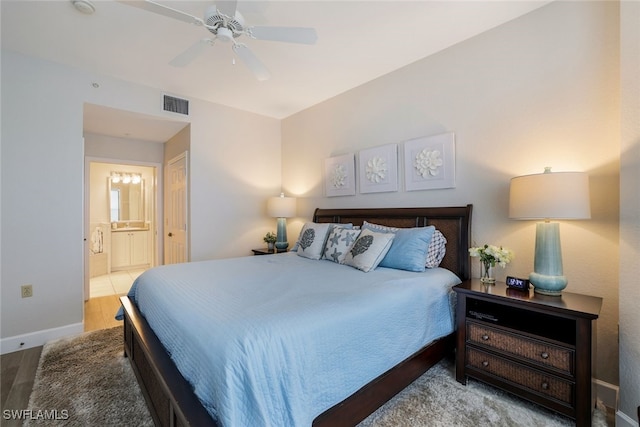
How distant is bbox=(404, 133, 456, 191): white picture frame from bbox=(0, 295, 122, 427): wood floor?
3.39 meters

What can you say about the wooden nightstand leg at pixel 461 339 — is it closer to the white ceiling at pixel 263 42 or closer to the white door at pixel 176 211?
the white ceiling at pixel 263 42

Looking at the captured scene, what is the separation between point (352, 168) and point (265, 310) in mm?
2444

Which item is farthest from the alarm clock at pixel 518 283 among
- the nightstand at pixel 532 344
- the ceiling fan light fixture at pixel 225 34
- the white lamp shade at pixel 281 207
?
the white lamp shade at pixel 281 207

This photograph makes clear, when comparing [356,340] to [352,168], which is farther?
[352,168]

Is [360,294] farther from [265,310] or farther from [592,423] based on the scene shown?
[592,423]

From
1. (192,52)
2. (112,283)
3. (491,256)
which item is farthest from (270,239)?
(112,283)

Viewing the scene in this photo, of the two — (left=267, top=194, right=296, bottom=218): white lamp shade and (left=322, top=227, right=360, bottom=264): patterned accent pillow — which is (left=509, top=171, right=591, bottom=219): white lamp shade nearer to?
(left=322, top=227, right=360, bottom=264): patterned accent pillow

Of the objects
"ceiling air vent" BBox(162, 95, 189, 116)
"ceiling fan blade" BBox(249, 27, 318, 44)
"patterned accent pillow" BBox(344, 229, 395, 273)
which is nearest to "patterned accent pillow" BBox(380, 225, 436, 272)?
"patterned accent pillow" BBox(344, 229, 395, 273)

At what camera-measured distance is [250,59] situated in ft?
7.20

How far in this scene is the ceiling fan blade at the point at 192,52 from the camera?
200 centimetres

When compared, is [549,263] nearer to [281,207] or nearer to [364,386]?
[364,386]

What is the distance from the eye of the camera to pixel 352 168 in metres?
3.49

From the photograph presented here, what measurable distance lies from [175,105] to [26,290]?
8.15 ft

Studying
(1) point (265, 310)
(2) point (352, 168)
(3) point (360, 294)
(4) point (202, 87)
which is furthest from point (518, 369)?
(4) point (202, 87)
